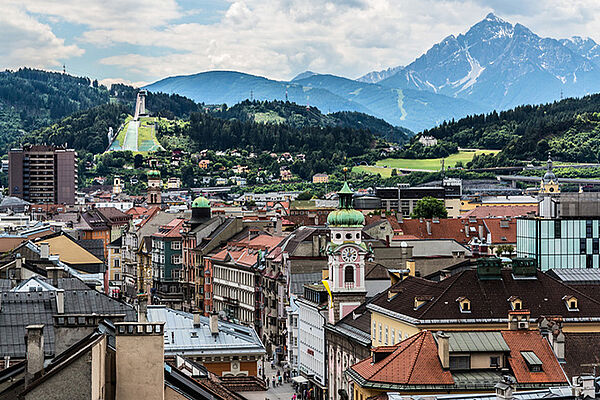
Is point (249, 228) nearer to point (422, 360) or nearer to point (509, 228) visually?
point (509, 228)

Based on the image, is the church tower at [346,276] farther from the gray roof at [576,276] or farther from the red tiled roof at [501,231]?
the red tiled roof at [501,231]

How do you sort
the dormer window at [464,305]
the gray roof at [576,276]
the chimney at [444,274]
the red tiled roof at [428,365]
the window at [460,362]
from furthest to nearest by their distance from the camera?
the gray roof at [576,276]
the chimney at [444,274]
the dormer window at [464,305]
the window at [460,362]
the red tiled roof at [428,365]

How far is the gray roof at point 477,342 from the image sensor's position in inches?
2217

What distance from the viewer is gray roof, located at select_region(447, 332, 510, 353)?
5631 cm

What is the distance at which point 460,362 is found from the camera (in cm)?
5603

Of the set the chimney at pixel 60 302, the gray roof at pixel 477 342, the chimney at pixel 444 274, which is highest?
the chimney at pixel 60 302

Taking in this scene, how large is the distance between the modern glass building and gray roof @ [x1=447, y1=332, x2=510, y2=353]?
196 feet

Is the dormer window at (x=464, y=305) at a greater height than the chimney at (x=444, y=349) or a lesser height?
greater

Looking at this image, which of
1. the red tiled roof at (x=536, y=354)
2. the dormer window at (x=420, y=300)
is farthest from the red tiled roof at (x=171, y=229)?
the red tiled roof at (x=536, y=354)

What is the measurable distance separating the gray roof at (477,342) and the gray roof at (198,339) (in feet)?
52.0

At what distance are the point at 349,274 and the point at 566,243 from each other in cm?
3624

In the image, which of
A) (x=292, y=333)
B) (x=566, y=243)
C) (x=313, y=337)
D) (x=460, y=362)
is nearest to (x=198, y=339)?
(x=460, y=362)

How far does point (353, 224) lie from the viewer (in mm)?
89250

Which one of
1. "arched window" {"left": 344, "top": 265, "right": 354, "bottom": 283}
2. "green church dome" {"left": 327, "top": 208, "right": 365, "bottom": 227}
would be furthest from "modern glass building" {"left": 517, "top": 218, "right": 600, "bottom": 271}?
"arched window" {"left": 344, "top": 265, "right": 354, "bottom": 283}
